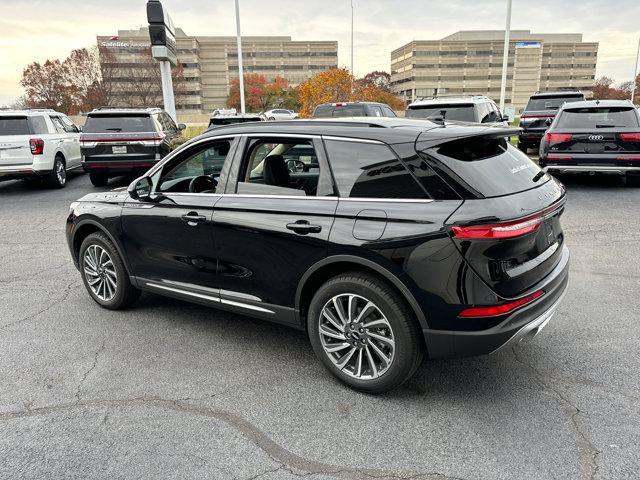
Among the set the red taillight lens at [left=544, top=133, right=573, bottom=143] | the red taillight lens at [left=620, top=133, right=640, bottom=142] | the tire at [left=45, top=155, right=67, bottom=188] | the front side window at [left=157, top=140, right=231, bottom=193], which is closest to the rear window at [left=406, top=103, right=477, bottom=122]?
the red taillight lens at [left=544, top=133, right=573, bottom=143]

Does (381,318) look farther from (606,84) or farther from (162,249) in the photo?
(606,84)

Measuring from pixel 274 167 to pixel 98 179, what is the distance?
10023mm

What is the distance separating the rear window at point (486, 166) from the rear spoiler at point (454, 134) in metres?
0.03

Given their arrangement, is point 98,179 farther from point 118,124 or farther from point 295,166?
point 295,166

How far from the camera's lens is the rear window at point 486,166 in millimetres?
2920

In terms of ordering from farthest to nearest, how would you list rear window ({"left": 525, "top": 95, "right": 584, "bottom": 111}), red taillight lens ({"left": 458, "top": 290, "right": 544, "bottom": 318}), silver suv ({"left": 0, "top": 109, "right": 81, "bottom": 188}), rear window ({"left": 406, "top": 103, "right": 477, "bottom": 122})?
1. rear window ({"left": 525, "top": 95, "right": 584, "bottom": 111})
2. silver suv ({"left": 0, "top": 109, "right": 81, "bottom": 188})
3. rear window ({"left": 406, "top": 103, "right": 477, "bottom": 122})
4. red taillight lens ({"left": 458, "top": 290, "right": 544, "bottom": 318})

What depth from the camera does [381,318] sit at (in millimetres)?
3109

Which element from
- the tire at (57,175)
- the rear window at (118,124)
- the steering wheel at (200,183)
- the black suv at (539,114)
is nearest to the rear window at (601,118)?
the black suv at (539,114)

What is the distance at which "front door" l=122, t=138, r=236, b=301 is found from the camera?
3.91 metres

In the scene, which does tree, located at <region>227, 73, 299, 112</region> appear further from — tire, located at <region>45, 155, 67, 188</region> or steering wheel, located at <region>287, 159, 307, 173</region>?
steering wheel, located at <region>287, 159, 307, 173</region>

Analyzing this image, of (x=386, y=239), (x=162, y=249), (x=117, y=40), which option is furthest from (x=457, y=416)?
(x=117, y=40)

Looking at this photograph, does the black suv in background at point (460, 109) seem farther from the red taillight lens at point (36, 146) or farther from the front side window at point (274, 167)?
the red taillight lens at point (36, 146)

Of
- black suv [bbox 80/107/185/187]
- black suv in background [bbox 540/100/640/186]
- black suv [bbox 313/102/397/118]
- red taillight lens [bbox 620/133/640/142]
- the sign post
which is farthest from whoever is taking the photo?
the sign post

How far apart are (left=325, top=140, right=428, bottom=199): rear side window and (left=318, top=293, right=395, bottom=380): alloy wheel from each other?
0.68m
